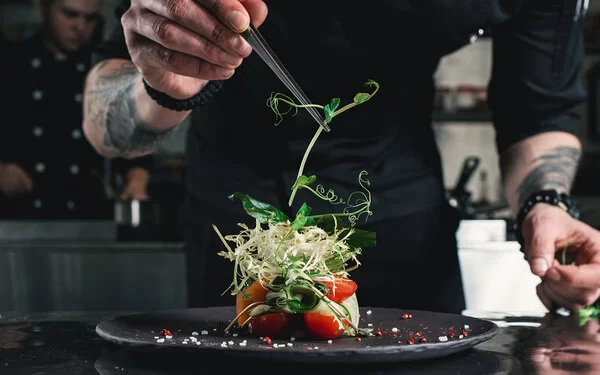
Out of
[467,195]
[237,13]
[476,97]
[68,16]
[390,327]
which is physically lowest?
[390,327]

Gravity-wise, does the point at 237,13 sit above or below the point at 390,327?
above

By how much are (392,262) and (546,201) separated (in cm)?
33

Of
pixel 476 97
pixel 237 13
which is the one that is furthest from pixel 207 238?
pixel 476 97

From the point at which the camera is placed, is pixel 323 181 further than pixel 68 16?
No

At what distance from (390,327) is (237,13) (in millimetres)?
459

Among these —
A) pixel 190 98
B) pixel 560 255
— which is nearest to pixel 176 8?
pixel 190 98

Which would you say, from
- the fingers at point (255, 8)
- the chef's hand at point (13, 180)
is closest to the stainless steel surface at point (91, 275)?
the chef's hand at point (13, 180)

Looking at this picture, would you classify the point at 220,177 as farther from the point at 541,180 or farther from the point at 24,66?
the point at 24,66

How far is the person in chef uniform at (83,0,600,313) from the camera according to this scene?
1528 mm

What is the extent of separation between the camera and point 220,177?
63.3 inches

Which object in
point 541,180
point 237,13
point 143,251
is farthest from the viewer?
point 143,251

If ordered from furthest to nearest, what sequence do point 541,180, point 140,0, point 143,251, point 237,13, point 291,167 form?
point 143,251
point 541,180
point 291,167
point 140,0
point 237,13

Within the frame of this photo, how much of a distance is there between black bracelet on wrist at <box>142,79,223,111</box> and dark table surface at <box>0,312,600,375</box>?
0.40 metres

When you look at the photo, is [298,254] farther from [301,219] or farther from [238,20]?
[238,20]
